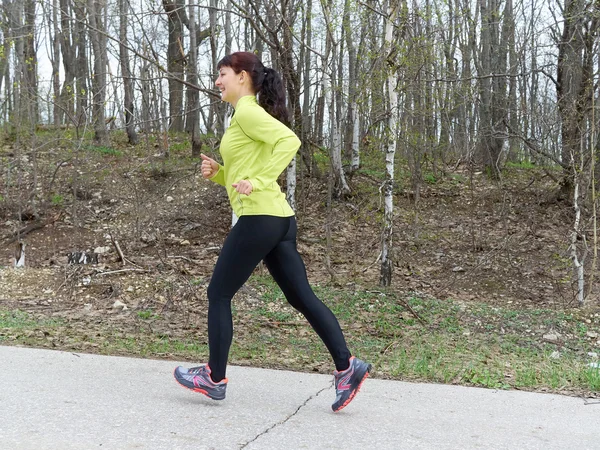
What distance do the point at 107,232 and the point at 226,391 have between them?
881 cm

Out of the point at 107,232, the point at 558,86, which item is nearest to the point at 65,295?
the point at 107,232

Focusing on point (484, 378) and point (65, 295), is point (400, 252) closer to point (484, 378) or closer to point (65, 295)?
point (65, 295)

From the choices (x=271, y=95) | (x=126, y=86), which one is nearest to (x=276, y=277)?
(x=271, y=95)

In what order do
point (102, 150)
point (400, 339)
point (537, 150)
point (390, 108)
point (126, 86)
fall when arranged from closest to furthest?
point (400, 339), point (390, 108), point (537, 150), point (126, 86), point (102, 150)

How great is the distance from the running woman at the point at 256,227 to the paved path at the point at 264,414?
0.22 meters

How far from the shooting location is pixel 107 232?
11984mm

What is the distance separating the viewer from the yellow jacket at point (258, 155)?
10.9 feet

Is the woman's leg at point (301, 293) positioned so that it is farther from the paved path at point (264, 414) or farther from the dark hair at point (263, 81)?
the dark hair at point (263, 81)

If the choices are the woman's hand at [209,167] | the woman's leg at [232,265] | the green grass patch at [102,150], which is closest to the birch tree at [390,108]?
the woman's hand at [209,167]

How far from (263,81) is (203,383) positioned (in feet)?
5.76

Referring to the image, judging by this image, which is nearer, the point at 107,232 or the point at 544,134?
the point at 544,134

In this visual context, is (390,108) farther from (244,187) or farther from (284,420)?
(284,420)

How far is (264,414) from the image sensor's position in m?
3.37

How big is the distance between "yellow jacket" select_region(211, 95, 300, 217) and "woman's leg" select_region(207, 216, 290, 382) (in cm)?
7
